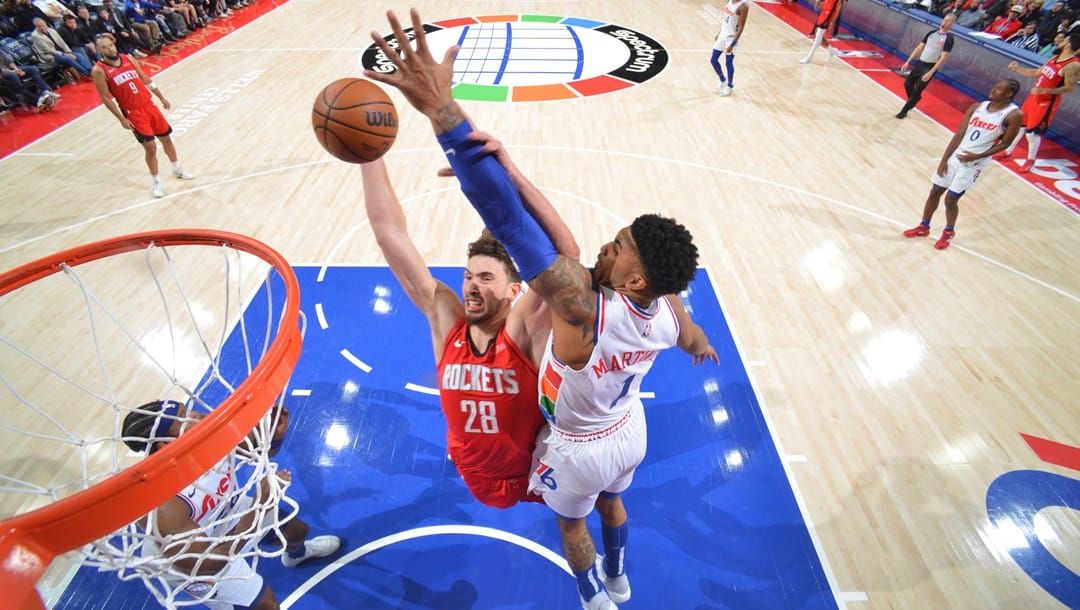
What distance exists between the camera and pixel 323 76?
33.7 feet

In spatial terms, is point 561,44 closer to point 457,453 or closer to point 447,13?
point 447,13

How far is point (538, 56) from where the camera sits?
11.2 m

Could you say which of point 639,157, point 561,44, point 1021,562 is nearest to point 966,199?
point 639,157

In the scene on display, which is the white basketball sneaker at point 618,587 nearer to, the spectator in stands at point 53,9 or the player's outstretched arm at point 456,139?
the player's outstretched arm at point 456,139

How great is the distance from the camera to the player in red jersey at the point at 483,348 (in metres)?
2.40

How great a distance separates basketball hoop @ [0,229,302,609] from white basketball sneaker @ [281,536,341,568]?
77 cm

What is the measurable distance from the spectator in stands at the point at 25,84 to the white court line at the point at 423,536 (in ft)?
34.2

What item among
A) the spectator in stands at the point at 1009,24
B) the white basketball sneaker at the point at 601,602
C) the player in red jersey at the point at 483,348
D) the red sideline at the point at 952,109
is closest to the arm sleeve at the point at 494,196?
the player in red jersey at the point at 483,348

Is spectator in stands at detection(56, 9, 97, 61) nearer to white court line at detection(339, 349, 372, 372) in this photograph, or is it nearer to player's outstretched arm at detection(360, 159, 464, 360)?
white court line at detection(339, 349, 372, 372)

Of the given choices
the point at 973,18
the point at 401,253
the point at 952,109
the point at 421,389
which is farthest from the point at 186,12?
the point at 973,18

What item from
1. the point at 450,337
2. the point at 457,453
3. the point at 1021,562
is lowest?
the point at 1021,562

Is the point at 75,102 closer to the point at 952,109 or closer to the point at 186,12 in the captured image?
the point at 186,12

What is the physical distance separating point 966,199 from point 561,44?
319 inches

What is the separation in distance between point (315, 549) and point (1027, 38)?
14.1 meters
